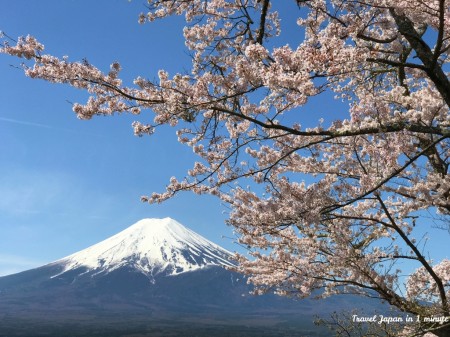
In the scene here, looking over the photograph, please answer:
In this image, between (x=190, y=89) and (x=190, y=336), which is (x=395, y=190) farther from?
(x=190, y=336)

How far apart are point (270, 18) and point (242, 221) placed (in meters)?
4.31

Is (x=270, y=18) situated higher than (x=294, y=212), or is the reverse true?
(x=270, y=18)

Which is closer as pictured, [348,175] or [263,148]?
[348,175]

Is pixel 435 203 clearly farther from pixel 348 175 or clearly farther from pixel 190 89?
pixel 190 89

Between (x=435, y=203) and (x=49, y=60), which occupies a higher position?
(x=49, y=60)

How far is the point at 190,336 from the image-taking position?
9950cm

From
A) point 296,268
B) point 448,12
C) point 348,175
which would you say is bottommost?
point 296,268

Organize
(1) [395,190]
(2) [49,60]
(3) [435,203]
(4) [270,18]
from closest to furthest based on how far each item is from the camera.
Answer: (2) [49,60] → (3) [435,203] → (1) [395,190] → (4) [270,18]

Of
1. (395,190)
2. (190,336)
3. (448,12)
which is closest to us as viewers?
(448,12)

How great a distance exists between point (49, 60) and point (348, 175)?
5040 millimetres

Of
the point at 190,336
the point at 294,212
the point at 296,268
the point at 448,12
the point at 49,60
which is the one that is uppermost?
the point at 448,12

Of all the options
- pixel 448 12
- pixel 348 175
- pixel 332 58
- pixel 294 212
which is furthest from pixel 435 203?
pixel 332 58

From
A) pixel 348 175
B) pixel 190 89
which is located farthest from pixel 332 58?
pixel 348 175

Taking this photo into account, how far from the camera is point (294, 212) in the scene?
5336mm
